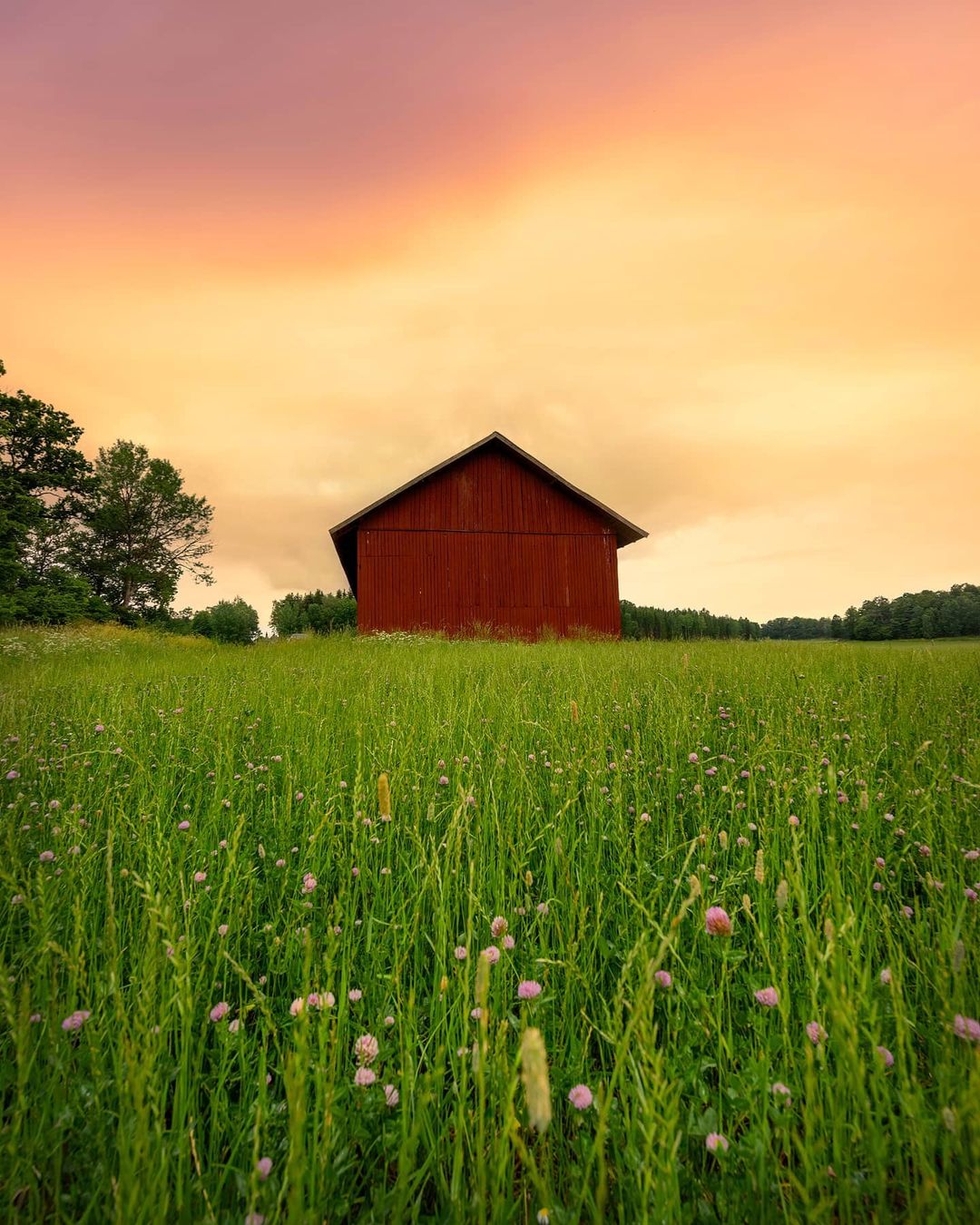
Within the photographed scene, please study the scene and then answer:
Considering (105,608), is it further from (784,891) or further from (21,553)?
(784,891)

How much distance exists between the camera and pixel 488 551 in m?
20.5

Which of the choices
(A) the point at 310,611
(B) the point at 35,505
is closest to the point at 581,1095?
(B) the point at 35,505

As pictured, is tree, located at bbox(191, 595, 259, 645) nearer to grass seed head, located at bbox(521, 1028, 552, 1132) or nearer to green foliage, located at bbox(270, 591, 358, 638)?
green foliage, located at bbox(270, 591, 358, 638)

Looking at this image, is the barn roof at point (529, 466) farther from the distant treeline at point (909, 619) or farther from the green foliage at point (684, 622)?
the green foliage at point (684, 622)

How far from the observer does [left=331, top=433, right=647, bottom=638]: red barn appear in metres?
20.0

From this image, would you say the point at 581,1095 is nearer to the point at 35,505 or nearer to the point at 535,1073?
the point at 535,1073

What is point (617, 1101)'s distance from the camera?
139cm

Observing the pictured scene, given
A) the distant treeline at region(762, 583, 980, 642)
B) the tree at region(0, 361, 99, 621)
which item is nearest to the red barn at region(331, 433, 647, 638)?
the tree at region(0, 361, 99, 621)

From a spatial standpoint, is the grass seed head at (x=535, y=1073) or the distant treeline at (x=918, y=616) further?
the distant treeline at (x=918, y=616)

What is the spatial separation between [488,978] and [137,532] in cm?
5142

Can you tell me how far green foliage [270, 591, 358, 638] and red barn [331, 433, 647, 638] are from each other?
50595mm

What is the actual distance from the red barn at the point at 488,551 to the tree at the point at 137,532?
97.6 feet

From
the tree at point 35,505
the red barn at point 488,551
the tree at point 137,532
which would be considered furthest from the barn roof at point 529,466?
the tree at point 137,532

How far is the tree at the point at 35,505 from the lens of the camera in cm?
2519
